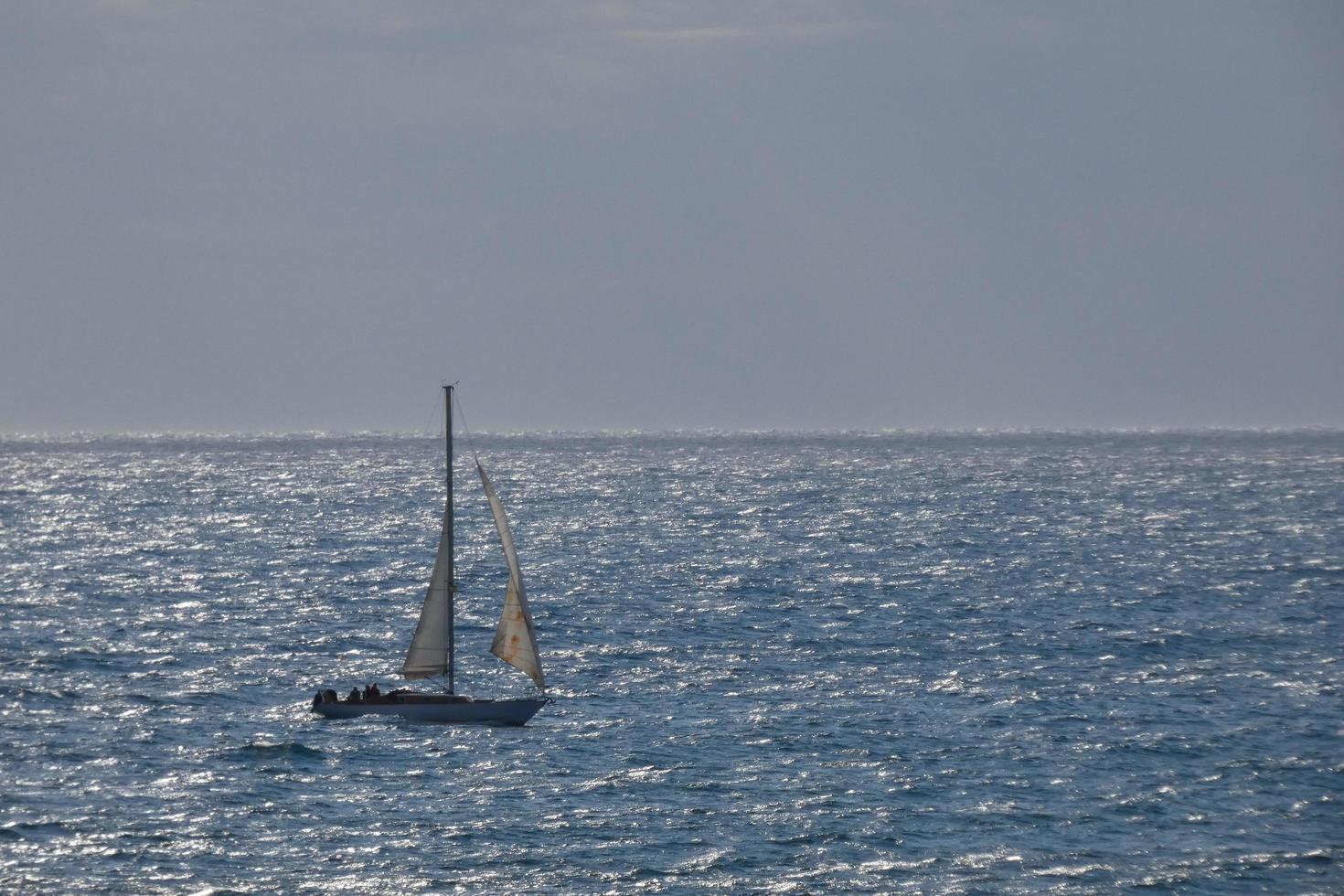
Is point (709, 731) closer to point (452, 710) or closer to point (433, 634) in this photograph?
point (452, 710)

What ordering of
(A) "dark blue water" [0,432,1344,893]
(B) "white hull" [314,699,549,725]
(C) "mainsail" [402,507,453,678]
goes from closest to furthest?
1. (A) "dark blue water" [0,432,1344,893]
2. (B) "white hull" [314,699,549,725]
3. (C) "mainsail" [402,507,453,678]

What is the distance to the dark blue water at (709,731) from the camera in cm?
3781

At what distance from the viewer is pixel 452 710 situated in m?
52.7

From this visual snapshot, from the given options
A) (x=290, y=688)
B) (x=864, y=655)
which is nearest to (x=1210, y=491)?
(x=864, y=655)

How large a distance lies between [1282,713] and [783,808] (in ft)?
68.5

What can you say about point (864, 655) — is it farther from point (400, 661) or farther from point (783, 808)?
point (783, 808)

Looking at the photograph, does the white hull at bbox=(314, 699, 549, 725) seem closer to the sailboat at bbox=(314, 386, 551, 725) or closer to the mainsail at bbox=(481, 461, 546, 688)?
the sailboat at bbox=(314, 386, 551, 725)

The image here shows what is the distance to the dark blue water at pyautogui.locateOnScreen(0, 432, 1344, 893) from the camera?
37812 millimetres

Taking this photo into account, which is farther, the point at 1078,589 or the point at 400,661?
the point at 1078,589

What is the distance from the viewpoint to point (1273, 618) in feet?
249

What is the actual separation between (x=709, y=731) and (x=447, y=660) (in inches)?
384

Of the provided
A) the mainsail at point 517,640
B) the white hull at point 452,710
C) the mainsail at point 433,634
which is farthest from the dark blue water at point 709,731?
the mainsail at point 433,634

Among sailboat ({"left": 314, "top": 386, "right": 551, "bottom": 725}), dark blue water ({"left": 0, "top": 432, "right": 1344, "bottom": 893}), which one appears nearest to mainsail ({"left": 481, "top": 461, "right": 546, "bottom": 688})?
sailboat ({"left": 314, "top": 386, "right": 551, "bottom": 725})

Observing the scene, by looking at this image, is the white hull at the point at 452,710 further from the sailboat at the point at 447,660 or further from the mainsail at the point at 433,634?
the mainsail at the point at 433,634
